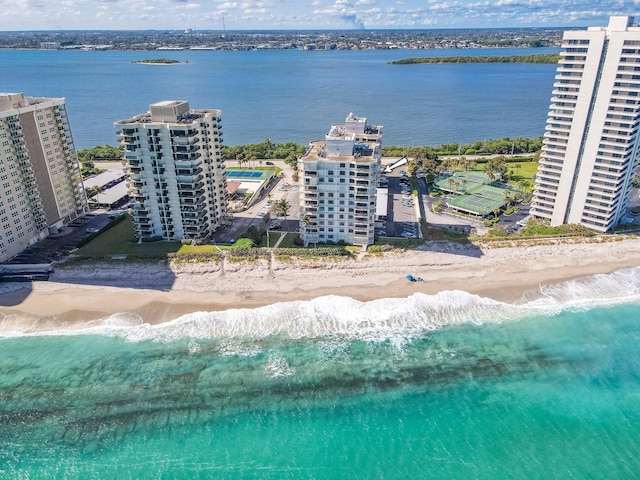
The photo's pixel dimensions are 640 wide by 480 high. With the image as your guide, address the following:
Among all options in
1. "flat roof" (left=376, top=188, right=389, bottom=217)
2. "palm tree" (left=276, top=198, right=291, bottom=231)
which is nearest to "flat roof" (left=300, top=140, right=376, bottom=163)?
"palm tree" (left=276, top=198, right=291, bottom=231)

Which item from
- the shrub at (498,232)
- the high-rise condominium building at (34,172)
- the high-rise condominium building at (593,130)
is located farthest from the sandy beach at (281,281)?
the high-rise condominium building at (34,172)

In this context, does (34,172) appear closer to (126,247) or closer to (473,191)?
(126,247)

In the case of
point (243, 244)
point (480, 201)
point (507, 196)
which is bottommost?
point (480, 201)

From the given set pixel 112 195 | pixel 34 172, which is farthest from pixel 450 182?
pixel 34 172

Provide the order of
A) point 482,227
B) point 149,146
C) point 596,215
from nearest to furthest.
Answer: point 149,146 → point 596,215 → point 482,227

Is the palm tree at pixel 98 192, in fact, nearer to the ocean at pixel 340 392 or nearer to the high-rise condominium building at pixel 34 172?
the high-rise condominium building at pixel 34 172

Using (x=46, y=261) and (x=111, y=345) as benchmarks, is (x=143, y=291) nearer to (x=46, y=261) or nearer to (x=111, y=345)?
(x=111, y=345)

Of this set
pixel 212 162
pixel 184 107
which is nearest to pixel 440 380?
pixel 212 162
